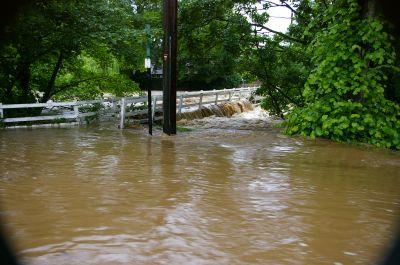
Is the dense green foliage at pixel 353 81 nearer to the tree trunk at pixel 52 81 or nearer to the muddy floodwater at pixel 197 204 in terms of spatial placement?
the muddy floodwater at pixel 197 204

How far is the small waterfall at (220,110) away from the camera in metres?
20.9

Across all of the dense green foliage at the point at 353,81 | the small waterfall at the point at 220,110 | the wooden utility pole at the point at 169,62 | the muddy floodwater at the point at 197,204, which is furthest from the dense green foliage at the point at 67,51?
the dense green foliage at the point at 353,81

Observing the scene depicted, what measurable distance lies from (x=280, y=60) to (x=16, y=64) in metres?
9.85

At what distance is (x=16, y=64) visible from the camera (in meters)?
15.2

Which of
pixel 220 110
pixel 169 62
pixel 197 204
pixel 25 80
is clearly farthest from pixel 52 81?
pixel 197 204

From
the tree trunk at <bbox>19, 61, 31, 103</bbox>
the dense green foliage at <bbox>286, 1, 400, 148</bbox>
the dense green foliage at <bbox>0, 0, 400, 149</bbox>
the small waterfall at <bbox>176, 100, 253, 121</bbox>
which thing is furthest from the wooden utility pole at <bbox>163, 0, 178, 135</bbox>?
the small waterfall at <bbox>176, 100, 253, 121</bbox>

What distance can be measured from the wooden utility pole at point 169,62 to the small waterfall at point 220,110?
6583 millimetres

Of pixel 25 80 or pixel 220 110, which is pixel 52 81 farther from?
pixel 220 110

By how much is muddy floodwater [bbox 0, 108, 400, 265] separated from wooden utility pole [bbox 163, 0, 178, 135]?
3.01 m

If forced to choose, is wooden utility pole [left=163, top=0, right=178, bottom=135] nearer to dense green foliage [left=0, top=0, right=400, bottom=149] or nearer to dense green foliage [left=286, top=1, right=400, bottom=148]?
dense green foliage [left=0, top=0, right=400, bottom=149]

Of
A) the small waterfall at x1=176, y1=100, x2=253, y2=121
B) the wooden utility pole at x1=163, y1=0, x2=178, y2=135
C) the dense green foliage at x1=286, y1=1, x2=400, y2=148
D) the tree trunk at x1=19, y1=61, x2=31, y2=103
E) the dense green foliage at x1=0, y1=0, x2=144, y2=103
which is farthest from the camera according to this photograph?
the small waterfall at x1=176, y1=100, x2=253, y2=121

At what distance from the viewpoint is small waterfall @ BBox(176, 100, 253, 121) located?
20.9 meters

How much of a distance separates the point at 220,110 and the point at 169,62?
1123cm

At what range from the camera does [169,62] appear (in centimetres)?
1309
